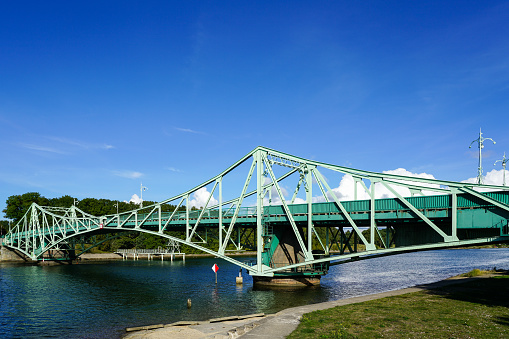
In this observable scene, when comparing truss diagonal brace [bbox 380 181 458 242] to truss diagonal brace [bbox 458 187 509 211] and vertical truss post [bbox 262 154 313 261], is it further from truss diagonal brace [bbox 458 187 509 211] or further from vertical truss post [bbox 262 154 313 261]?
vertical truss post [bbox 262 154 313 261]

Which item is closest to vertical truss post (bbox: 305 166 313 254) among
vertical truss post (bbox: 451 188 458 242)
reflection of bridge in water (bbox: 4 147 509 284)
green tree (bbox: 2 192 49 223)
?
reflection of bridge in water (bbox: 4 147 509 284)

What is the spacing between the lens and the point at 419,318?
2944cm

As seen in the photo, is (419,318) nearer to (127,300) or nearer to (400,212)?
(400,212)

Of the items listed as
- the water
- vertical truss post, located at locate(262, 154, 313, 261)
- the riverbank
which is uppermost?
vertical truss post, located at locate(262, 154, 313, 261)

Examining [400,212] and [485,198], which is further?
[400,212]

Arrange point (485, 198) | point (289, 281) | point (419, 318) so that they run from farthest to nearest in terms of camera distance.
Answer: point (289, 281), point (485, 198), point (419, 318)

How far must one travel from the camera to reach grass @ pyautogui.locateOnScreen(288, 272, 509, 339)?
2520 centimetres

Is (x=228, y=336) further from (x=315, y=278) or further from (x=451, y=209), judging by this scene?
(x=315, y=278)

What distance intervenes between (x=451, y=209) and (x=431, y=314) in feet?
43.3

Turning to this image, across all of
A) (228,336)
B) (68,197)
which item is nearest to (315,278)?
(228,336)

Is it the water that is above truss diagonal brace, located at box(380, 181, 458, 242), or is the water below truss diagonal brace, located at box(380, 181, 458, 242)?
below

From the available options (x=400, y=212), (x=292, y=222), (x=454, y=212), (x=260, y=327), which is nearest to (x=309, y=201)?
(x=292, y=222)

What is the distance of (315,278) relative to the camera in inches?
2359

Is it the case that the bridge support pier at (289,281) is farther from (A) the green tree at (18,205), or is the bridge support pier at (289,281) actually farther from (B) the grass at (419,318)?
(A) the green tree at (18,205)
